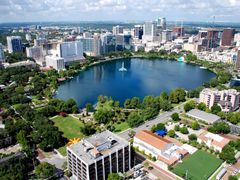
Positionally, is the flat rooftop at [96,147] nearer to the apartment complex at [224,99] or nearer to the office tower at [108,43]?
the apartment complex at [224,99]

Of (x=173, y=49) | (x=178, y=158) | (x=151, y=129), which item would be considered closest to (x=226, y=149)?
(x=178, y=158)

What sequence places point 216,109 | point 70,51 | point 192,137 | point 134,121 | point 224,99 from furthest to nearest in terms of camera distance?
point 70,51 < point 224,99 < point 216,109 < point 134,121 < point 192,137

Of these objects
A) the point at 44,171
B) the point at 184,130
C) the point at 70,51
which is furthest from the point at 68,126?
the point at 70,51

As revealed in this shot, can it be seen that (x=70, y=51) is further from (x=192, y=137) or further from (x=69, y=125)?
(x=192, y=137)

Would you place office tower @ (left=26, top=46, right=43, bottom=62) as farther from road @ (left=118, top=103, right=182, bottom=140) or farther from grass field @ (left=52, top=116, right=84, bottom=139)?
road @ (left=118, top=103, right=182, bottom=140)

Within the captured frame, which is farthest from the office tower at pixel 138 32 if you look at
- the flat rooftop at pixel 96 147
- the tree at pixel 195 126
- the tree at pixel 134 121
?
the flat rooftop at pixel 96 147

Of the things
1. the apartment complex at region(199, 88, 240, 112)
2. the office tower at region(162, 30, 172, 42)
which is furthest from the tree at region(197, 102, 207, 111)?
the office tower at region(162, 30, 172, 42)
